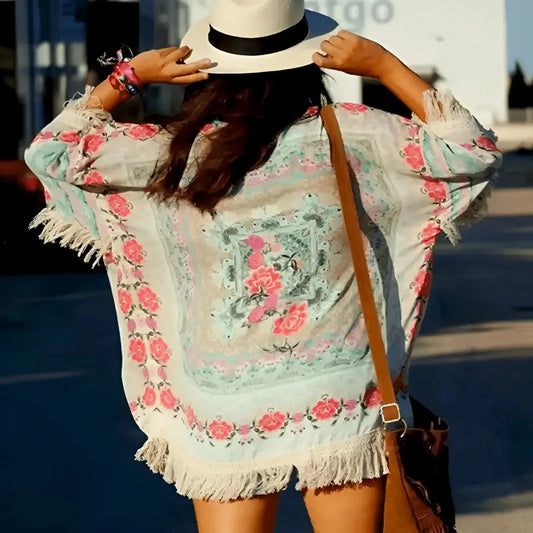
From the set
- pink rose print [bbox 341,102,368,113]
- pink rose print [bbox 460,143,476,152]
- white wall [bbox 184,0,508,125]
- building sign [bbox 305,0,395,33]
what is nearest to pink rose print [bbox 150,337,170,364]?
Result: pink rose print [bbox 341,102,368,113]

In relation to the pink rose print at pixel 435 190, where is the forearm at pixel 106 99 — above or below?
above

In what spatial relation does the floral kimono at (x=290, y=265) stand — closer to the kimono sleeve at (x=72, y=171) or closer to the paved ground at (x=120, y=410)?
the kimono sleeve at (x=72, y=171)

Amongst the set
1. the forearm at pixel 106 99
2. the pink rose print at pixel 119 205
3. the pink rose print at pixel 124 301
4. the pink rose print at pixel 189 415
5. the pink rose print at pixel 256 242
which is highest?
the forearm at pixel 106 99

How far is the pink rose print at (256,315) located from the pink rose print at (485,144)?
1.81ft

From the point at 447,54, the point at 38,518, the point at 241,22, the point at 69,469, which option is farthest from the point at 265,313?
the point at 447,54

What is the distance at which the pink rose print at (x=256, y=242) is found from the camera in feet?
9.53

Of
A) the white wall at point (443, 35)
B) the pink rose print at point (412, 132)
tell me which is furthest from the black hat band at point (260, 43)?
the white wall at point (443, 35)

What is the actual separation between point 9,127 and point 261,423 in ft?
45.7

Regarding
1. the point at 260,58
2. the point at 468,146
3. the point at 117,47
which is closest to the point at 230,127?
the point at 260,58

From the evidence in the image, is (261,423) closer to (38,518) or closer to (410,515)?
(410,515)

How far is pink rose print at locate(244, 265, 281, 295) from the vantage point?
2.91 m

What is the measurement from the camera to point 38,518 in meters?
5.56

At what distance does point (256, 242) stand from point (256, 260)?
36 mm

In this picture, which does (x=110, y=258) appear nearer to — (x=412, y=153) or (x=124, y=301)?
(x=124, y=301)
